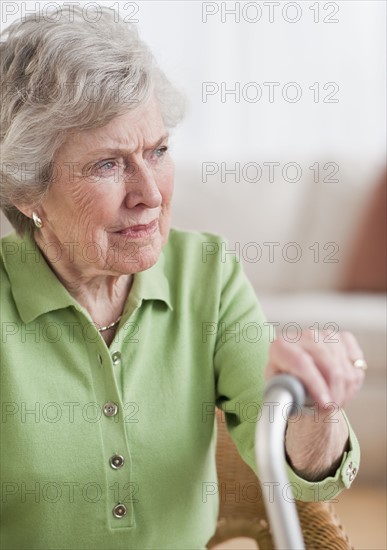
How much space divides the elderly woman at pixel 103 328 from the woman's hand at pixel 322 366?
41 cm

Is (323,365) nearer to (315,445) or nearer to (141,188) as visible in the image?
(315,445)

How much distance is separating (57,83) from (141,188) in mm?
185

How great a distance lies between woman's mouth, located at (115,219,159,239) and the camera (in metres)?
1.25

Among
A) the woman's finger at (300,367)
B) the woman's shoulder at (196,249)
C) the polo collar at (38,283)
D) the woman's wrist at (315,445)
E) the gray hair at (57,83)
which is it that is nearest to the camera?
the woman's finger at (300,367)

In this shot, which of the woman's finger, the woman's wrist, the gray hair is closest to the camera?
the woman's finger

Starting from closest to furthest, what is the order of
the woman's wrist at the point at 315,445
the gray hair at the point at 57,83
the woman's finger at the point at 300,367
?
the woman's finger at the point at 300,367 < the woman's wrist at the point at 315,445 < the gray hair at the point at 57,83

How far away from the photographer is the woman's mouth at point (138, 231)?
125cm

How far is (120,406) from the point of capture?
4.19ft

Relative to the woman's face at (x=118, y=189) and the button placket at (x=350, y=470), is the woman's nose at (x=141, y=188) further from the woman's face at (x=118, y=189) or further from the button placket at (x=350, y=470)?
the button placket at (x=350, y=470)

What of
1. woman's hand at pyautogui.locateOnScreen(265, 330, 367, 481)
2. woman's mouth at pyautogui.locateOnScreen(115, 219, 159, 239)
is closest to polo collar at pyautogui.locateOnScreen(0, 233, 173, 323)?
woman's mouth at pyautogui.locateOnScreen(115, 219, 159, 239)

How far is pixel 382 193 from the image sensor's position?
10.3ft

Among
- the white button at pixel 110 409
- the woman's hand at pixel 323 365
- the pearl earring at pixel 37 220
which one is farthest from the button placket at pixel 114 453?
the woman's hand at pixel 323 365

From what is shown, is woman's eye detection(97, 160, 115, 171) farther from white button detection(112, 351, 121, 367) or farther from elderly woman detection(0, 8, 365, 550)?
white button detection(112, 351, 121, 367)

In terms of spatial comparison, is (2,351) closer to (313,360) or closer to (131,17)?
(313,360)
